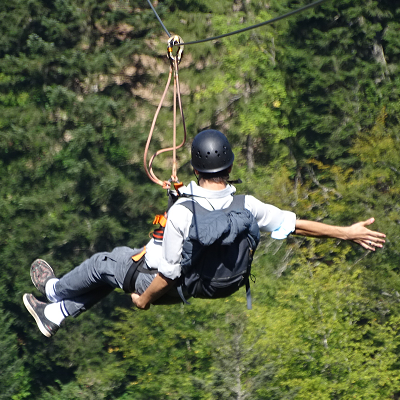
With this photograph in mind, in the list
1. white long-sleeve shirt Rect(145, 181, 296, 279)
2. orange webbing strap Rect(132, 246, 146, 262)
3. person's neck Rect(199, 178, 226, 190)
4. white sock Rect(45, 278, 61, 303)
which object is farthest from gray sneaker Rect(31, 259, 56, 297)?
person's neck Rect(199, 178, 226, 190)

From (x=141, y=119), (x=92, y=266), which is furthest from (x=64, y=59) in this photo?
(x=92, y=266)

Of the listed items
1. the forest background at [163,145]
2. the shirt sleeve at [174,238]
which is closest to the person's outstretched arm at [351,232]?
the shirt sleeve at [174,238]

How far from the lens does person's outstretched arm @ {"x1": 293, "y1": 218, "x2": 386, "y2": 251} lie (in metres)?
3.37

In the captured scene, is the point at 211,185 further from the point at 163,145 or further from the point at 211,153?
the point at 163,145

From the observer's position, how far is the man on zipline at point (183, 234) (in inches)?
126

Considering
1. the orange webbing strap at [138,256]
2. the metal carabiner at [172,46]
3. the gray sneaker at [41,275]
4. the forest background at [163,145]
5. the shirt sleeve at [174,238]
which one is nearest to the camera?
the shirt sleeve at [174,238]

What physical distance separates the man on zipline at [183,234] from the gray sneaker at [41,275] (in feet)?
1.35

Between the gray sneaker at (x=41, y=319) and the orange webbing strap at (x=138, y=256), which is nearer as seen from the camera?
the orange webbing strap at (x=138, y=256)

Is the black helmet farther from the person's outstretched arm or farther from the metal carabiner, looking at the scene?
the metal carabiner

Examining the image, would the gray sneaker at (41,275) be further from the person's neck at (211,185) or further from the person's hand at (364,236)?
the person's hand at (364,236)

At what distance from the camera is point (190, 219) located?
314cm

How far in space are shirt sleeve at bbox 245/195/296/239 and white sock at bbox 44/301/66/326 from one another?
5.30ft

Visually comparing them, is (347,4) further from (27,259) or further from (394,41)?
(27,259)

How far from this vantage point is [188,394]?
19.4 m
